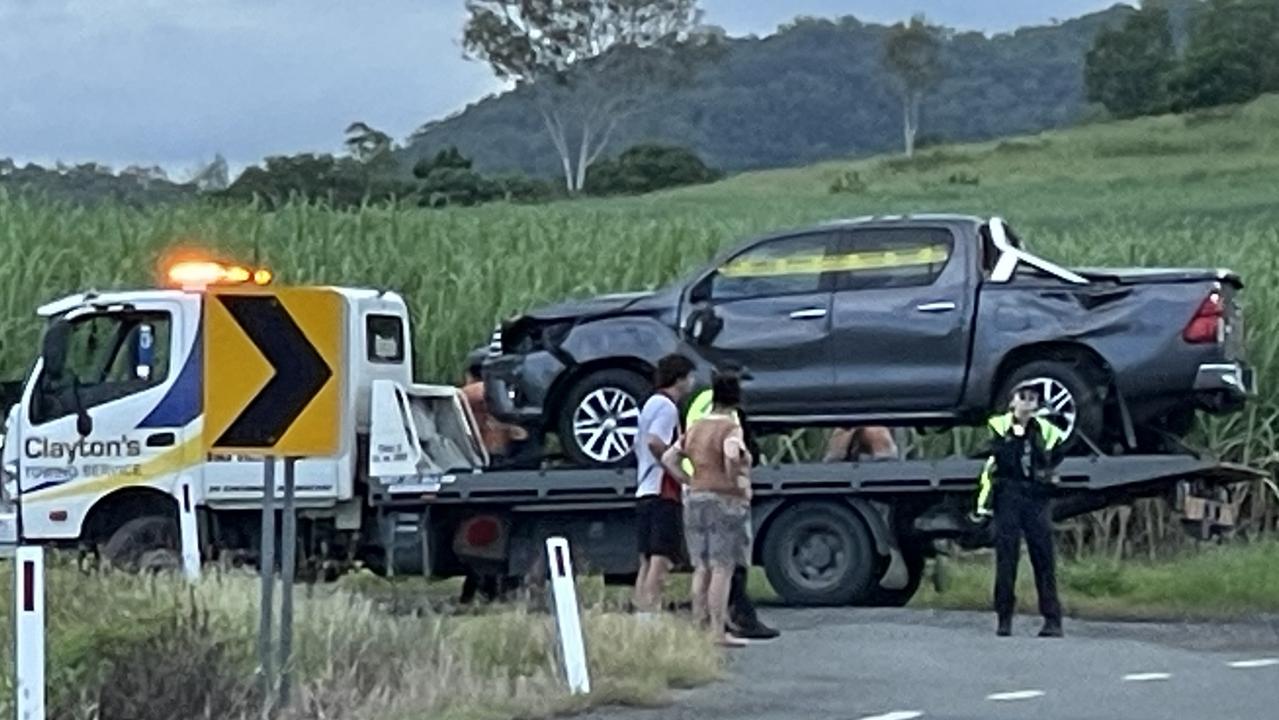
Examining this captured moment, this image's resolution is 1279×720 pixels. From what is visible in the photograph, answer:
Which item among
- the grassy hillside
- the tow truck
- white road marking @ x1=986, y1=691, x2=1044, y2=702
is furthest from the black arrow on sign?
the grassy hillside

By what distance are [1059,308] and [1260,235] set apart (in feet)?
48.0

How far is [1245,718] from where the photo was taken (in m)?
14.1

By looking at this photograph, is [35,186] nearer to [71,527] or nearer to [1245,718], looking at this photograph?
[71,527]

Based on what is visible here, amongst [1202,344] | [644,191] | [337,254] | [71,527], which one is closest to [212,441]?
[71,527]

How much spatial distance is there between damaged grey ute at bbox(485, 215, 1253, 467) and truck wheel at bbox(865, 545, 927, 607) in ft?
3.17

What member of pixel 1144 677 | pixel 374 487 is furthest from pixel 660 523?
pixel 1144 677

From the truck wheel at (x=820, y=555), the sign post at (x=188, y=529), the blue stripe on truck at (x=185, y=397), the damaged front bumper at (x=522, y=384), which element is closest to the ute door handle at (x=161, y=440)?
the blue stripe on truck at (x=185, y=397)

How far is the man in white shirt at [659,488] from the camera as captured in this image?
58.7 ft

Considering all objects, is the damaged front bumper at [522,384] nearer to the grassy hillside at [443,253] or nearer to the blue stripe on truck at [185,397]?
the blue stripe on truck at [185,397]

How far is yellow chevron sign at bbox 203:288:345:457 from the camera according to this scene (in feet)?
42.8

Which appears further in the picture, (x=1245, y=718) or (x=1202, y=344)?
(x=1202, y=344)

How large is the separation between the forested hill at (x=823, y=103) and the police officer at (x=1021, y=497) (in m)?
76.2

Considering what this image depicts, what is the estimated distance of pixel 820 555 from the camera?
20.4 m

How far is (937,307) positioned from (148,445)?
561 centimetres
